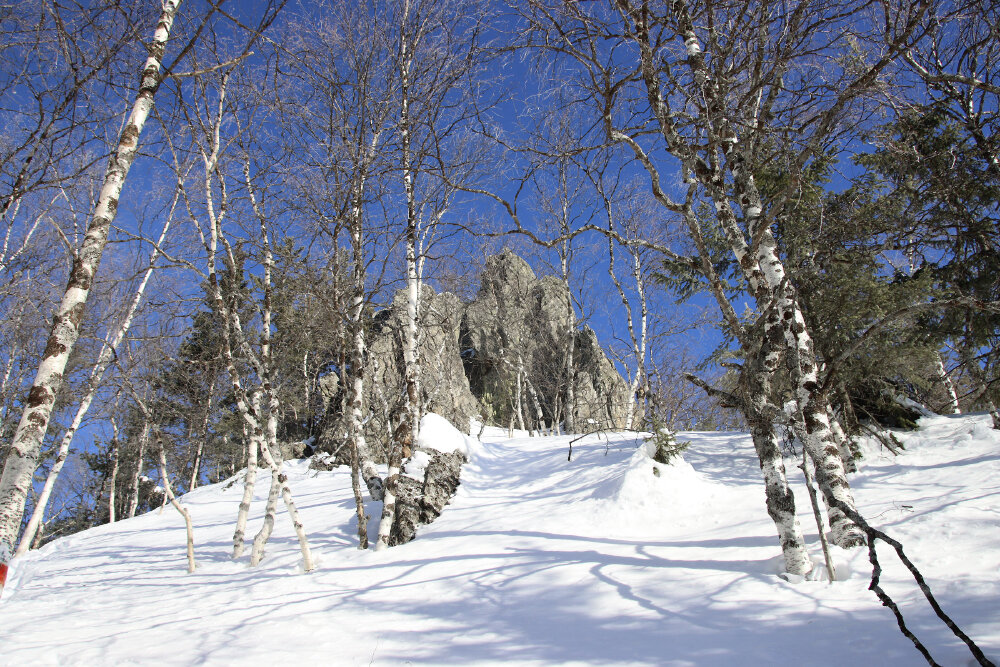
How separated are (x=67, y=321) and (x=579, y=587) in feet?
13.8

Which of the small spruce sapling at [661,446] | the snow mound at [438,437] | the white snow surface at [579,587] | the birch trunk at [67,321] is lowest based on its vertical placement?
the white snow surface at [579,587]

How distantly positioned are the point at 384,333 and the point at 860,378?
1592 centimetres

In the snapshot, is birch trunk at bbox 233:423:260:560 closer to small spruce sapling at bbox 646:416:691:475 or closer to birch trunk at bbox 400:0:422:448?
birch trunk at bbox 400:0:422:448

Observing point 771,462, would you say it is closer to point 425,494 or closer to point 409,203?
point 425,494

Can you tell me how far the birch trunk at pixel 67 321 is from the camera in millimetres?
2646

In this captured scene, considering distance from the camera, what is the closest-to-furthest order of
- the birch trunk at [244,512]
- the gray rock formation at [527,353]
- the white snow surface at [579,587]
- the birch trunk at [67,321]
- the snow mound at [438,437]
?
the birch trunk at [67,321], the white snow surface at [579,587], the birch trunk at [244,512], the snow mound at [438,437], the gray rock formation at [527,353]

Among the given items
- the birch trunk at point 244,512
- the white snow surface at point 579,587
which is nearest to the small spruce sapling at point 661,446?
the white snow surface at point 579,587

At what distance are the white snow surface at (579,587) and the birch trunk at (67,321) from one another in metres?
1.63

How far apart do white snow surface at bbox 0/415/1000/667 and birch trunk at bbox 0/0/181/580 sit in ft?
5.35

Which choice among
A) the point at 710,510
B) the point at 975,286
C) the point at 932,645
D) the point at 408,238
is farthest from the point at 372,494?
the point at 975,286

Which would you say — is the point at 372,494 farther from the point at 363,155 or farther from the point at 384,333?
the point at 384,333

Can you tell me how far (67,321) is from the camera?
3.00 meters

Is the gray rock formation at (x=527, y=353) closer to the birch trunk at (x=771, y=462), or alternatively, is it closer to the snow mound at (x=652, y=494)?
the snow mound at (x=652, y=494)

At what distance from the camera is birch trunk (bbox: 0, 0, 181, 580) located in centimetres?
265
